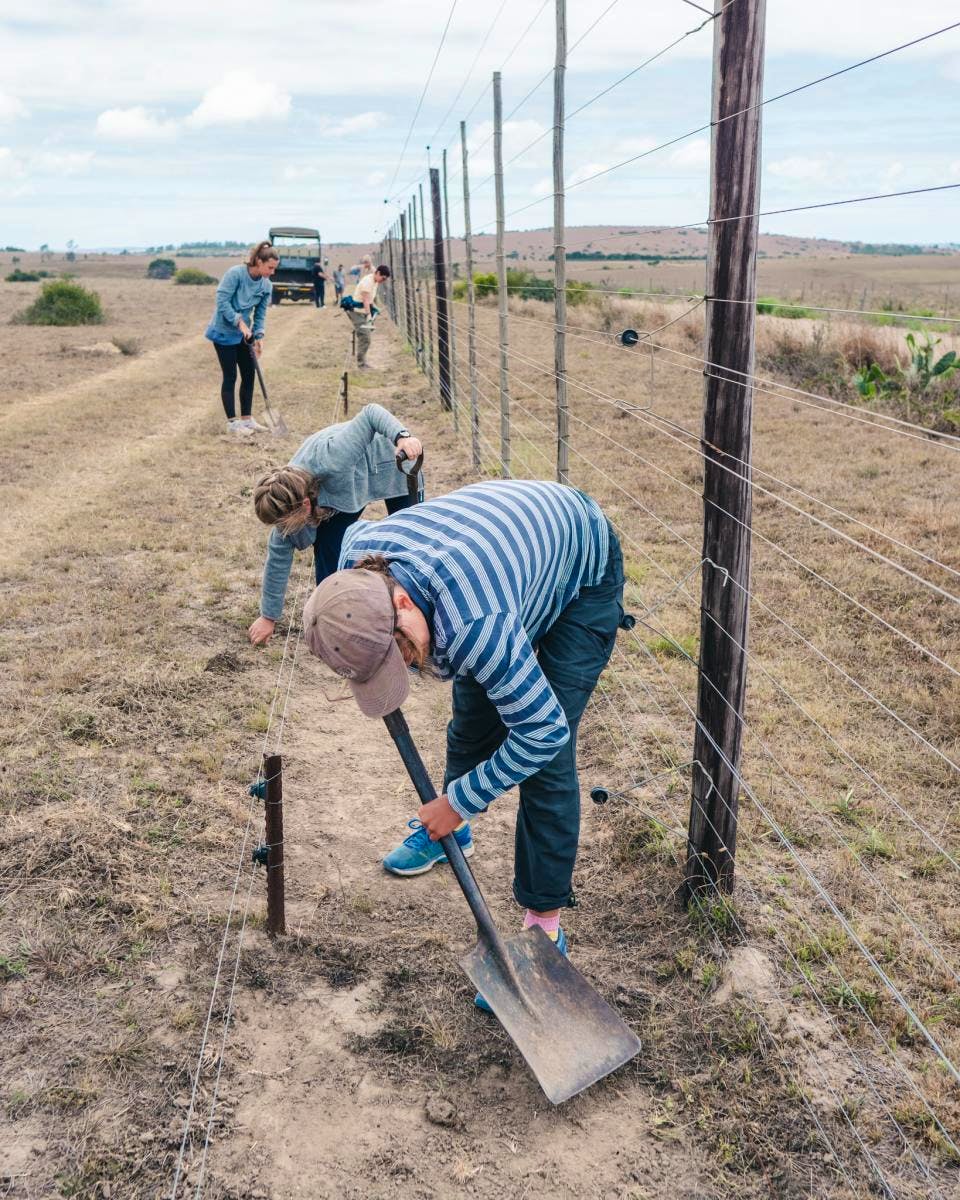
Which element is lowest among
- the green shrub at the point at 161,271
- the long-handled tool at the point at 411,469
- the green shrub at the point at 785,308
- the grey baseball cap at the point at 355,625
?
the green shrub at the point at 161,271

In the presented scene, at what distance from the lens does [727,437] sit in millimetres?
2545

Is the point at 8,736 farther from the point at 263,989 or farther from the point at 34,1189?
the point at 34,1189

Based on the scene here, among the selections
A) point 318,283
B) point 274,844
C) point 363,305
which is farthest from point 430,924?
point 318,283

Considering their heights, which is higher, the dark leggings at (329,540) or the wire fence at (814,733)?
the dark leggings at (329,540)

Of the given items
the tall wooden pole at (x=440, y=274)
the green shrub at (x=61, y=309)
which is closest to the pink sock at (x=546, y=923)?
the tall wooden pole at (x=440, y=274)


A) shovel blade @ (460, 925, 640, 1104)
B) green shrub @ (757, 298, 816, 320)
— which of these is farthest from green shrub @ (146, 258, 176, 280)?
shovel blade @ (460, 925, 640, 1104)

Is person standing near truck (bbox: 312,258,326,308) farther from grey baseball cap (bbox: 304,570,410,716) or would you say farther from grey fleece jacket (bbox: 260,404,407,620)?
grey baseball cap (bbox: 304,570,410,716)

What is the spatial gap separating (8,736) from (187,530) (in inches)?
124

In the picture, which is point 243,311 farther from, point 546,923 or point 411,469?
point 546,923

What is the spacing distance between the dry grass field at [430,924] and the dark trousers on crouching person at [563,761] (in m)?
0.42

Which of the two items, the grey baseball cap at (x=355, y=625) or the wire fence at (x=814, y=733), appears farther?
the wire fence at (x=814, y=733)

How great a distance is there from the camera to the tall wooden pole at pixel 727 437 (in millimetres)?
2322

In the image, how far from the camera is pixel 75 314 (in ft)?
83.9

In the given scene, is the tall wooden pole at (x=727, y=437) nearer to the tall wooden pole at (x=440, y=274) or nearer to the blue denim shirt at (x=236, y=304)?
the blue denim shirt at (x=236, y=304)
